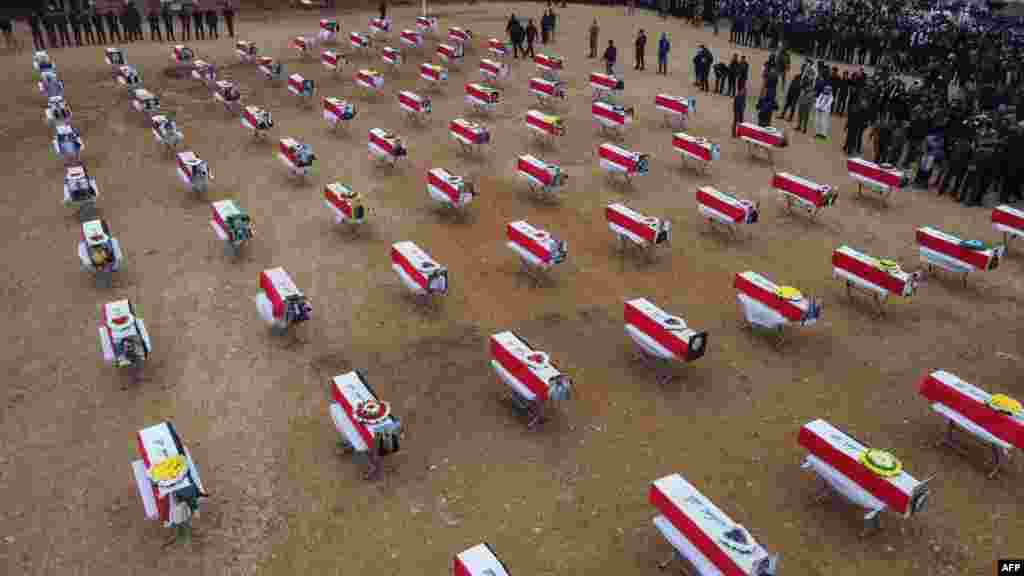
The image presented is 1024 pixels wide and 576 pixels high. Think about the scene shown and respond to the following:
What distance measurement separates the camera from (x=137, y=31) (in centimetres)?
3134

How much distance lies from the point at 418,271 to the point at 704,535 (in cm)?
655

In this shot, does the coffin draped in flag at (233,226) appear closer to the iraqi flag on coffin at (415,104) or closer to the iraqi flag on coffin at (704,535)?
the iraqi flag on coffin at (415,104)

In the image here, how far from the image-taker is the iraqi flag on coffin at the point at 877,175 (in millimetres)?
16047

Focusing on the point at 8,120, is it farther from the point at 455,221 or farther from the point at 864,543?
the point at 864,543

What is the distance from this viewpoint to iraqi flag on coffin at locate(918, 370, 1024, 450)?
8312 mm

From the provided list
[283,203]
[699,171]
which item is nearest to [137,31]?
[283,203]

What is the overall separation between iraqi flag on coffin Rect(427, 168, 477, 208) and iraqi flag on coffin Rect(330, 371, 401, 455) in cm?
668

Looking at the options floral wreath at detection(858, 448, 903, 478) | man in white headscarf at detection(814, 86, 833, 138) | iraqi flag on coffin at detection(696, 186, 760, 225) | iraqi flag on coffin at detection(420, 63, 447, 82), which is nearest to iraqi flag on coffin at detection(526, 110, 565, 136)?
iraqi flag on coffin at detection(696, 186, 760, 225)

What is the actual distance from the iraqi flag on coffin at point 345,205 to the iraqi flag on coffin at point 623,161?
6.39m

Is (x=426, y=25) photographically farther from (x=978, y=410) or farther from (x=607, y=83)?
(x=978, y=410)

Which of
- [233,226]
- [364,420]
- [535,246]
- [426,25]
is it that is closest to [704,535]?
[364,420]

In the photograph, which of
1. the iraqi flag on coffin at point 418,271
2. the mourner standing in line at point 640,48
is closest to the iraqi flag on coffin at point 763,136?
the mourner standing in line at point 640,48

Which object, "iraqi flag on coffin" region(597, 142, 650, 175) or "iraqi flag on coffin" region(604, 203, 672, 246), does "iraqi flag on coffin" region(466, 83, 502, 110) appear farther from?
"iraqi flag on coffin" region(604, 203, 672, 246)

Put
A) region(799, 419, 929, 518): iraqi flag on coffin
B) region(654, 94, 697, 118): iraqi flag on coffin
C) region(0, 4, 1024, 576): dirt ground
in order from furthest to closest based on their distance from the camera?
region(654, 94, 697, 118): iraqi flag on coffin, region(0, 4, 1024, 576): dirt ground, region(799, 419, 929, 518): iraqi flag on coffin
